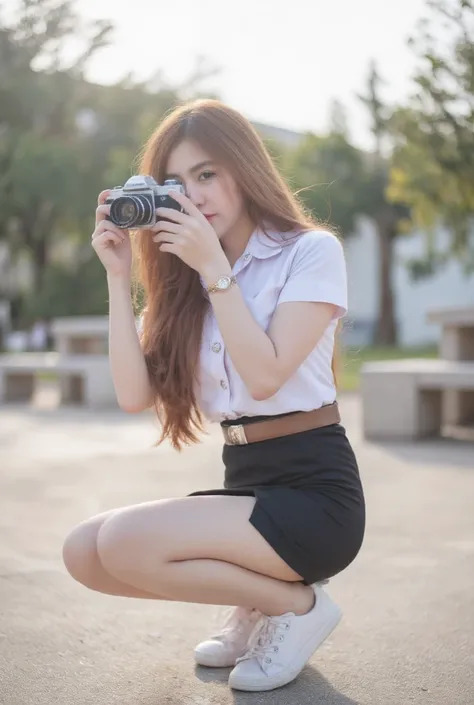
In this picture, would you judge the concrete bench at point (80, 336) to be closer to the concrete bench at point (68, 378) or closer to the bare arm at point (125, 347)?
the concrete bench at point (68, 378)

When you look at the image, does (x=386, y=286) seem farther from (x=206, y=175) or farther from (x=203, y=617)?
(x=206, y=175)

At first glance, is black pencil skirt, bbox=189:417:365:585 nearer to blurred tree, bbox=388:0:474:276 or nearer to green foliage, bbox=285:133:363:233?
blurred tree, bbox=388:0:474:276

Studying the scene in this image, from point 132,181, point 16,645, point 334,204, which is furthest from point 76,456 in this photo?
point 334,204

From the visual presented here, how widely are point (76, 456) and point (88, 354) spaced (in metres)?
5.44

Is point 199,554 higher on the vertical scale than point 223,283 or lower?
lower

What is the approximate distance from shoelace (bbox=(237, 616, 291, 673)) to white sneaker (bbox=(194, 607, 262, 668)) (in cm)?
12

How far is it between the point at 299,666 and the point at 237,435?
22.7 inches

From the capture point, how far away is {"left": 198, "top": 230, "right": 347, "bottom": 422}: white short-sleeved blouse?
2.68 metres

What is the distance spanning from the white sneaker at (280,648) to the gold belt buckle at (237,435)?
1.39 feet

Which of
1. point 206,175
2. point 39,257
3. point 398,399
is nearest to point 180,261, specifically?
point 206,175

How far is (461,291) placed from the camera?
40781 millimetres

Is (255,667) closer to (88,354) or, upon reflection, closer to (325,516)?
(325,516)

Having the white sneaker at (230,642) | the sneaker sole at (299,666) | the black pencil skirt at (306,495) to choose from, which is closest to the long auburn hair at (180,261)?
the black pencil skirt at (306,495)

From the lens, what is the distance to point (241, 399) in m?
2.71
